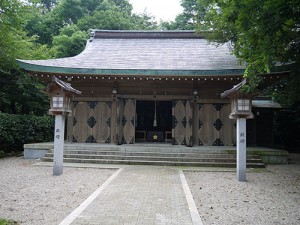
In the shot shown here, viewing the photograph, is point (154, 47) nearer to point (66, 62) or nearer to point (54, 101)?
point (66, 62)

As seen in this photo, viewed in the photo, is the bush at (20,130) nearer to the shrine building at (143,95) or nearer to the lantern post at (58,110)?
the shrine building at (143,95)

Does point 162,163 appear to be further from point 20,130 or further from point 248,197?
point 20,130

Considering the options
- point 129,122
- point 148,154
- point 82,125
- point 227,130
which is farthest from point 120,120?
point 227,130

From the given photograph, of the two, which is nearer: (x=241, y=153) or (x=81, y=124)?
(x=241, y=153)

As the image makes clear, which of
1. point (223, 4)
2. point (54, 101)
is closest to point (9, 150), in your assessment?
point (54, 101)

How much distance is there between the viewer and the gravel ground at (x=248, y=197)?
16.1 ft

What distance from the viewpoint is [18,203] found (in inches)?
218

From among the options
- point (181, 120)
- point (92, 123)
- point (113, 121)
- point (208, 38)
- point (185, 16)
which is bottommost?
point (92, 123)

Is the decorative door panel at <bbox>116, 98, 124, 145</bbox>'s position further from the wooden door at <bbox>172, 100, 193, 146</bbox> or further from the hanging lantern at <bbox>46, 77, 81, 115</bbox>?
the hanging lantern at <bbox>46, 77, 81, 115</bbox>

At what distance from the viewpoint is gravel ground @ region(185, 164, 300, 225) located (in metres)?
4.92

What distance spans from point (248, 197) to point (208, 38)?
30.1 ft

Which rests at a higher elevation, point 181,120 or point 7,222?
point 181,120

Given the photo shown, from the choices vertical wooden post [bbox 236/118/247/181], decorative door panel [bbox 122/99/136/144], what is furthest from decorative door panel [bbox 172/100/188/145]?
vertical wooden post [bbox 236/118/247/181]

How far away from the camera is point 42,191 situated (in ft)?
21.6
